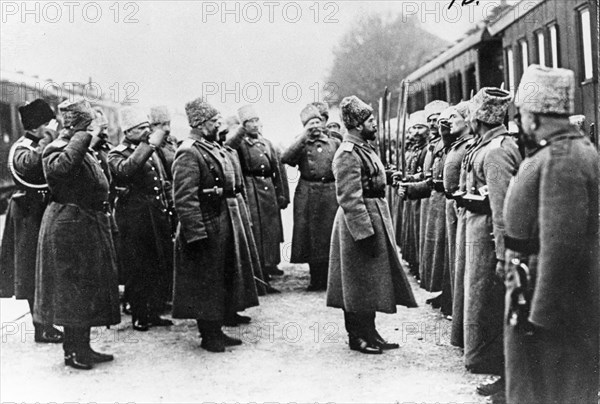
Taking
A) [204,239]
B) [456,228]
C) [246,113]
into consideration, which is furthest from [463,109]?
[246,113]

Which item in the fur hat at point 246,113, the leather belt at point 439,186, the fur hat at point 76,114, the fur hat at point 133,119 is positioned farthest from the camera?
the fur hat at point 246,113

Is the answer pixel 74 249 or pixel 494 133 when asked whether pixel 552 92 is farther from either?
pixel 74 249

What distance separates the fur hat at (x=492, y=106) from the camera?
448 centimetres

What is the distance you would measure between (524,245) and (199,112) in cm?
362

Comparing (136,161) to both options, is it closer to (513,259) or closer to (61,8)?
(61,8)

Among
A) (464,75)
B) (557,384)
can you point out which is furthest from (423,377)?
(464,75)


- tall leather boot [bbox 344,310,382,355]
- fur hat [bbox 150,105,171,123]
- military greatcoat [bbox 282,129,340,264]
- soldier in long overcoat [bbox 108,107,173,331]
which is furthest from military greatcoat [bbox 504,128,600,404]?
military greatcoat [bbox 282,129,340,264]

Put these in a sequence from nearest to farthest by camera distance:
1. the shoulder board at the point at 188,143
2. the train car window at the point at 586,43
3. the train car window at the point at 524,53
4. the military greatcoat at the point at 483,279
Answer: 1. the military greatcoat at the point at 483,279
2. the shoulder board at the point at 188,143
3. the train car window at the point at 586,43
4. the train car window at the point at 524,53

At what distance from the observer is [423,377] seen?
496 centimetres

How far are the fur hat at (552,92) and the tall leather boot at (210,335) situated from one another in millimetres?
3701

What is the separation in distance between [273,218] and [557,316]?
6.32 metres

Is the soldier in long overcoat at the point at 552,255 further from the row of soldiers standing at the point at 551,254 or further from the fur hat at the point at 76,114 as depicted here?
the fur hat at the point at 76,114

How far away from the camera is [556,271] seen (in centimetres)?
283

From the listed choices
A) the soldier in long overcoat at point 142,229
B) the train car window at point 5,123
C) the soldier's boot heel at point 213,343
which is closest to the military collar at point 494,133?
the soldier's boot heel at point 213,343
